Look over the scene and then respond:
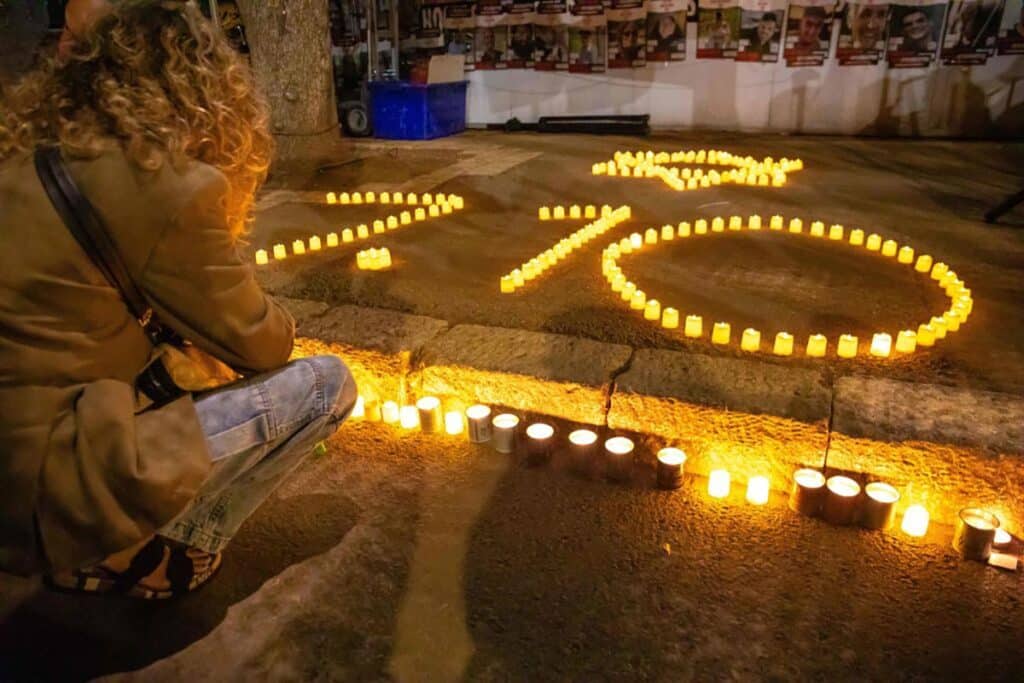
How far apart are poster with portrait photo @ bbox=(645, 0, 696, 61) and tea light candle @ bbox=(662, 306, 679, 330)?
9069mm

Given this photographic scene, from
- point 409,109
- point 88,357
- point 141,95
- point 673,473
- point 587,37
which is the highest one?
point 587,37

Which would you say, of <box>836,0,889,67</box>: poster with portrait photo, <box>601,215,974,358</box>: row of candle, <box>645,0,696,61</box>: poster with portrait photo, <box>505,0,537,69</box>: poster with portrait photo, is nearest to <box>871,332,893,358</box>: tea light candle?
<box>601,215,974,358</box>: row of candle

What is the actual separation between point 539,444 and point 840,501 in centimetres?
112

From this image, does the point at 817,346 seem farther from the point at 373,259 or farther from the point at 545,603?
the point at 373,259

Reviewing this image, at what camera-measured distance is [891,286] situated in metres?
4.09

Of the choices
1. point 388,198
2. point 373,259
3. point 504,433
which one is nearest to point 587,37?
point 388,198

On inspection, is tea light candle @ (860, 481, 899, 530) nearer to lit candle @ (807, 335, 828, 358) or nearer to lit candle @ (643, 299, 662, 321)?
lit candle @ (807, 335, 828, 358)

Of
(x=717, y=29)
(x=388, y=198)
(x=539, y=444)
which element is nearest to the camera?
(x=539, y=444)

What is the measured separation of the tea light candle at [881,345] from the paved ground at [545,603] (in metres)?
0.91

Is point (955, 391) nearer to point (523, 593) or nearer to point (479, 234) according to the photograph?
point (523, 593)

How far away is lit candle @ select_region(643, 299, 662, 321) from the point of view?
359 centimetres

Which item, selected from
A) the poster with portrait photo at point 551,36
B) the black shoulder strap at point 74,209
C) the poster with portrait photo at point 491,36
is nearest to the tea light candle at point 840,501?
the black shoulder strap at point 74,209

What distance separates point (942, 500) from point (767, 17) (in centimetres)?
995

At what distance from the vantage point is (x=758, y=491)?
2.66 meters
